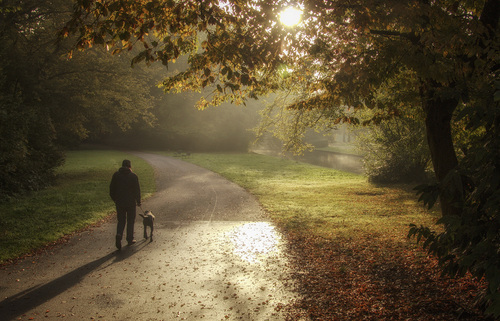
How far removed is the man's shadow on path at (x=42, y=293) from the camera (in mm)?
5225

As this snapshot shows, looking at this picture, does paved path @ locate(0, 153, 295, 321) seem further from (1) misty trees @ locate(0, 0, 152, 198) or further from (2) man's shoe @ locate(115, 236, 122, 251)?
(1) misty trees @ locate(0, 0, 152, 198)

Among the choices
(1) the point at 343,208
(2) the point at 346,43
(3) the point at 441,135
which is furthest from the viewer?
(1) the point at 343,208

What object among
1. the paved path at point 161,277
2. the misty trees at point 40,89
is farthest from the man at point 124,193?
the misty trees at point 40,89

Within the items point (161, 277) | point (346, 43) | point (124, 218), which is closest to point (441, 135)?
point (346, 43)

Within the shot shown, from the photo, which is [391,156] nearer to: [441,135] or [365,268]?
[441,135]

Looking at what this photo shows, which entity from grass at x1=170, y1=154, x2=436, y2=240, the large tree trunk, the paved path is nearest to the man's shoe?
the paved path

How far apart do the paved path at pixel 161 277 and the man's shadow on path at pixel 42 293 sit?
0.05 feet

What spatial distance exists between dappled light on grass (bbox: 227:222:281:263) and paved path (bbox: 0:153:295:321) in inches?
0.9

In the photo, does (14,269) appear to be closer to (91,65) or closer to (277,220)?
(277,220)

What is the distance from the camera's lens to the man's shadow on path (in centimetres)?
522

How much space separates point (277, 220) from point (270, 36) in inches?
262

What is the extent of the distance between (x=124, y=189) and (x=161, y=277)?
274 centimetres

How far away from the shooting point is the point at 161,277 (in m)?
6.60

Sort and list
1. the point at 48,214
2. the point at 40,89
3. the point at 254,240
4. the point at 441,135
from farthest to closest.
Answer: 1. the point at 40,89
2. the point at 48,214
3. the point at 254,240
4. the point at 441,135
